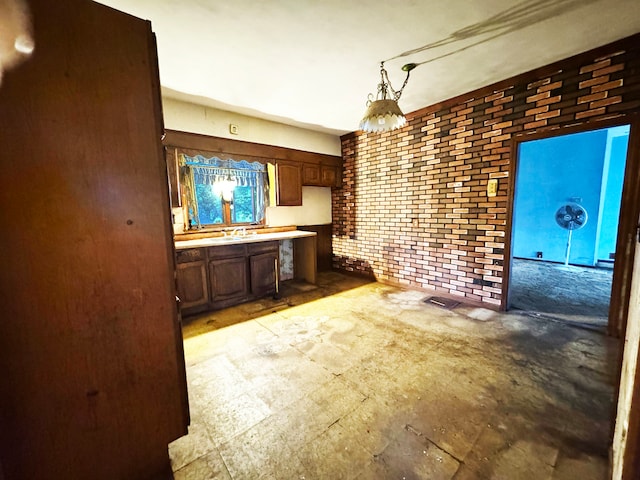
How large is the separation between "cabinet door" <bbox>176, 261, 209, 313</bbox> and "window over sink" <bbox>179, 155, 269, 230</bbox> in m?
0.80

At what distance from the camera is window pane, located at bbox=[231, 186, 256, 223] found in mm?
4176

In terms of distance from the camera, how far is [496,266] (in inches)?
127

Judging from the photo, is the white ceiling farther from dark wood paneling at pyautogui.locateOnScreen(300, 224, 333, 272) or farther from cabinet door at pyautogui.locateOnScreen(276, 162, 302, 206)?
dark wood paneling at pyautogui.locateOnScreen(300, 224, 333, 272)

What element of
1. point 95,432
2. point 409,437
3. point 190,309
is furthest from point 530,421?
point 190,309

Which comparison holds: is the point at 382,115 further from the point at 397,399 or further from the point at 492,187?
the point at 397,399

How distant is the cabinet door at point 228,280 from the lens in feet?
11.1

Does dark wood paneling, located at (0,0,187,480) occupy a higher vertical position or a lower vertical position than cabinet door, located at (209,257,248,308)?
higher

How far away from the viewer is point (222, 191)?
4012 millimetres

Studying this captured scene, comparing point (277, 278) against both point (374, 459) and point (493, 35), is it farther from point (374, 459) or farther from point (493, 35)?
point (493, 35)

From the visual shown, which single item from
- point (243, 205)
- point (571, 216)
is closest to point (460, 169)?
point (243, 205)

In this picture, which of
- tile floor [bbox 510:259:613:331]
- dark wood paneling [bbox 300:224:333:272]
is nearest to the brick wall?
dark wood paneling [bbox 300:224:333:272]

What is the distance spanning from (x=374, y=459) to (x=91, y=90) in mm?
2113

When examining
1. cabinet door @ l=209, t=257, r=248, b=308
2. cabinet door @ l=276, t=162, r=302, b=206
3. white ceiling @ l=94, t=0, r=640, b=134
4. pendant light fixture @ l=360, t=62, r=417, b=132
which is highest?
white ceiling @ l=94, t=0, r=640, b=134

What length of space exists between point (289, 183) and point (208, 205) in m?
1.37
